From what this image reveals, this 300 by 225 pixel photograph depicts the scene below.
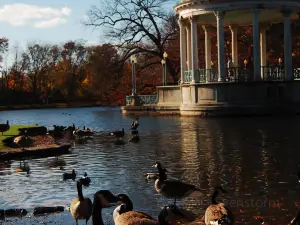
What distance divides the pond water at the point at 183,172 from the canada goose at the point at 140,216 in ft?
4.90

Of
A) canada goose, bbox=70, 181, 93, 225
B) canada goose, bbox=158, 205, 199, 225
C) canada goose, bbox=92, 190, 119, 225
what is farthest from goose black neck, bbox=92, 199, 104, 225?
canada goose, bbox=70, 181, 93, 225

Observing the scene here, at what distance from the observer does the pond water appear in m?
13.7

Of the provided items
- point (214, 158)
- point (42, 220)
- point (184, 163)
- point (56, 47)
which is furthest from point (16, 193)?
point (56, 47)

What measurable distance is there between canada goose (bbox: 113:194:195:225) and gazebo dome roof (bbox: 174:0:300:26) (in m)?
40.9

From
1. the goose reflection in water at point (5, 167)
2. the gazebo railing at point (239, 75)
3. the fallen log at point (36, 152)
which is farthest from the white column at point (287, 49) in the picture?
the goose reflection in water at point (5, 167)

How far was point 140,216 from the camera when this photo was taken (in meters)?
9.82

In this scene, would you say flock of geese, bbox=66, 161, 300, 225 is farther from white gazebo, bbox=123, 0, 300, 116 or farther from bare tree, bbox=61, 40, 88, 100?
bare tree, bbox=61, 40, 88, 100

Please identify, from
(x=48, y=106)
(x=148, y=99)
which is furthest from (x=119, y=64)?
(x=48, y=106)

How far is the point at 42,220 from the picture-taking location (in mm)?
12891

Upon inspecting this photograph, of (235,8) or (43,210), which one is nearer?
(43,210)

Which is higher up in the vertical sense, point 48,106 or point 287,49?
point 287,49

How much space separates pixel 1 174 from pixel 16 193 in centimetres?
376

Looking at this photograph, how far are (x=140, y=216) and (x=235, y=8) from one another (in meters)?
42.3

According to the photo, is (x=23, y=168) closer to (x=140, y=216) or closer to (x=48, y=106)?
(x=140, y=216)
